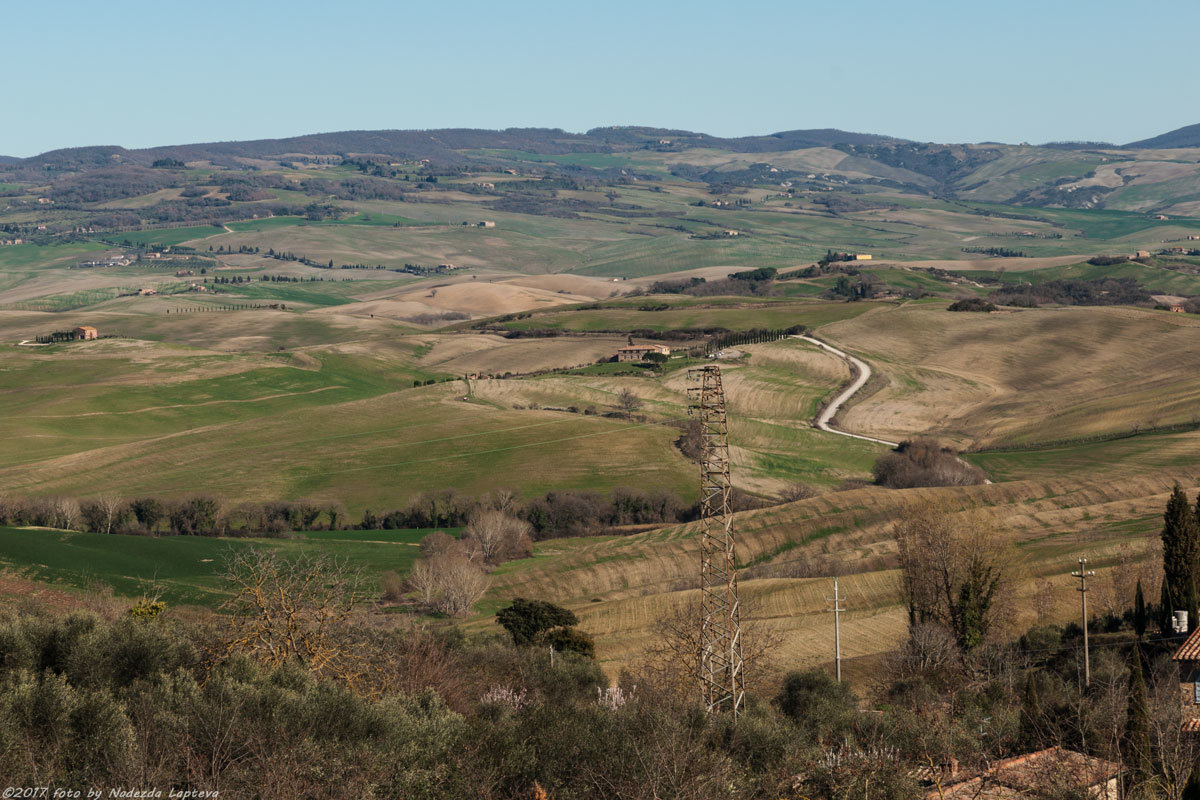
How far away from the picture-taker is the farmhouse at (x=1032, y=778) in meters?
30.2

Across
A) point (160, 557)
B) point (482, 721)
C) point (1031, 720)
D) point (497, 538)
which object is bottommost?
point (497, 538)

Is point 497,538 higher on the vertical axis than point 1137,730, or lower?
lower

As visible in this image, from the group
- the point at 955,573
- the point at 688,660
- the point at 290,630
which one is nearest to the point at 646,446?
the point at 955,573

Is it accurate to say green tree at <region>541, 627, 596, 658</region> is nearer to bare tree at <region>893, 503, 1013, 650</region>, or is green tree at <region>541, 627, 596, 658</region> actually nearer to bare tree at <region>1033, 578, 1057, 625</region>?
bare tree at <region>893, 503, 1013, 650</region>

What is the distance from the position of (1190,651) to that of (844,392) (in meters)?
118

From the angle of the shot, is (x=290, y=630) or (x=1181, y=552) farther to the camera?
(x=1181, y=552)

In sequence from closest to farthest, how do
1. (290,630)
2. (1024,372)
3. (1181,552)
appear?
(290,630) < (1181,552) < (1024,372)

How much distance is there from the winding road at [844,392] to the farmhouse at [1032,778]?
101342mm

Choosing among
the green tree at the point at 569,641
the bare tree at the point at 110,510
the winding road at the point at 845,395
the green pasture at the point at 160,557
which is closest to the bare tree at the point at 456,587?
the green pasture at the point at 160,557

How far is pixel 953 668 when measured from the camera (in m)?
55.9

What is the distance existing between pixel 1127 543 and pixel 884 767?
53.5 m

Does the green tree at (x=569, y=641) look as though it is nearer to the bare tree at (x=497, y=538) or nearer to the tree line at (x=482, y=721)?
the tree line at (x=482, y=721)

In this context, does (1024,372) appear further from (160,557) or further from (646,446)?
(160,557)

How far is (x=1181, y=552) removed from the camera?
57.8m
